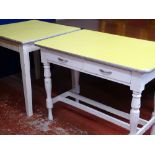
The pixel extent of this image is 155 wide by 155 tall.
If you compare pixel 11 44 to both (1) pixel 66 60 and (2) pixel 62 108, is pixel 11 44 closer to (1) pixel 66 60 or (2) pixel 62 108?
(1) pixel 66 60

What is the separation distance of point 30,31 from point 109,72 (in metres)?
0.95

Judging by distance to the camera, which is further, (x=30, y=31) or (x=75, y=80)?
(x=75, y=80)

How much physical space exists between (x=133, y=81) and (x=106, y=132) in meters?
0.67

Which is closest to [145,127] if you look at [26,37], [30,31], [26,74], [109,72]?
[109,72]

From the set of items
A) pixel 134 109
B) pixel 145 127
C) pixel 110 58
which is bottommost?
pixel 145 127

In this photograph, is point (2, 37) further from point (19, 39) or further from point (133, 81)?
point (133, 81)

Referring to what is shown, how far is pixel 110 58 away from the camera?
1573mm

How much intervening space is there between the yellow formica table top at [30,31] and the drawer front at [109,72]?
56 centimetres

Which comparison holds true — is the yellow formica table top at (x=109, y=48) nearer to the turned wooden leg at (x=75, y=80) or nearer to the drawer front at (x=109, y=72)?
the drawer front at (x=109, y=72)

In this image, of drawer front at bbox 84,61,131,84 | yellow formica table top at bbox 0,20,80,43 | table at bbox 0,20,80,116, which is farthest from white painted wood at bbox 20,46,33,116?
drawer front at bbox 84,61,131,84

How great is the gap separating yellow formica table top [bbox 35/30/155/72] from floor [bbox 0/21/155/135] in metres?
0.66

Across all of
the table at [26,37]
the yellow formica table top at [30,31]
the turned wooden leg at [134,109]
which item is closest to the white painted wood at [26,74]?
the table at [26,37]
